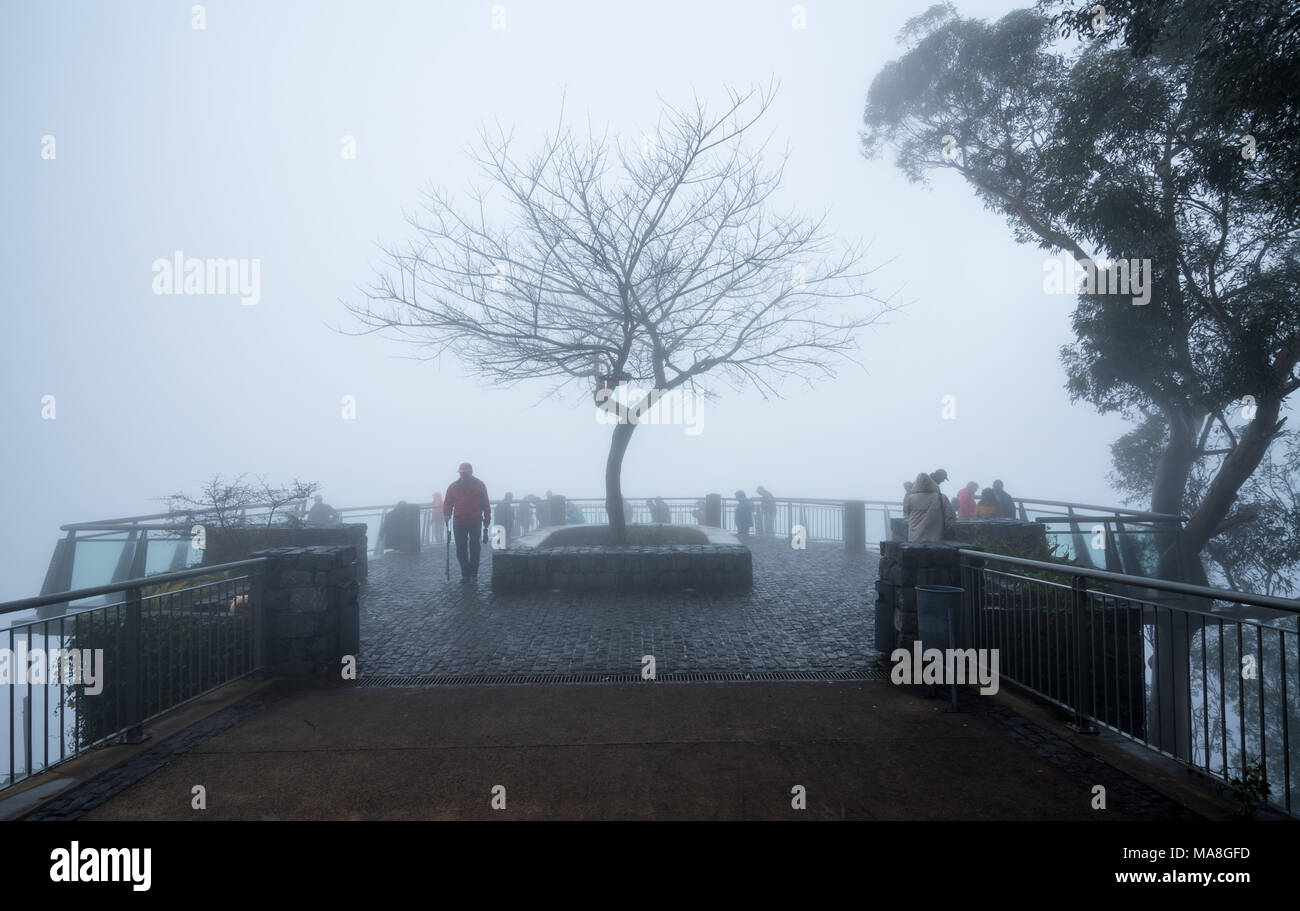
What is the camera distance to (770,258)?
48.7 ft

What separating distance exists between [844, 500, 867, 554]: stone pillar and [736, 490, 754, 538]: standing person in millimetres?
4669

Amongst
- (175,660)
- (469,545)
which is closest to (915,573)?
(175,660)

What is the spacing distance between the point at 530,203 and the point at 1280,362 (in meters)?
13.9

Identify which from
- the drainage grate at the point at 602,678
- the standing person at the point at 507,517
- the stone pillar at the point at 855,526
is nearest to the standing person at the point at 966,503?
the stone pillar at the point at 855,526

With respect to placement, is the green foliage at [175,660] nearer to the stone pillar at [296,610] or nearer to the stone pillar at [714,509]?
the stone pillar at [296,610]

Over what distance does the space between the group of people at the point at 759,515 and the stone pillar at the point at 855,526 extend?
4316 mm

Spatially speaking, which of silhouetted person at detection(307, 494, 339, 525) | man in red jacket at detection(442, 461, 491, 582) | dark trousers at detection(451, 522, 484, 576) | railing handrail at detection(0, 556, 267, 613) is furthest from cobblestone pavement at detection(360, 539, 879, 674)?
silhouetted person at detection(307, 494, 339, 525)

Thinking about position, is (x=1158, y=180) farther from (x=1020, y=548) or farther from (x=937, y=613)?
(x=937, y=613)

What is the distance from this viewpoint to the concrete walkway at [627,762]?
4.21 meters

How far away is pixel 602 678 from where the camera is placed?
705 cm

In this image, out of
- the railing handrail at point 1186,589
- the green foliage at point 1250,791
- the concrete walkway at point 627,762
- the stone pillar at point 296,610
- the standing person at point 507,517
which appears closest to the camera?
the railing handrail at point 1186,589

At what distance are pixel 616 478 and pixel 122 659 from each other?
9742 mm
